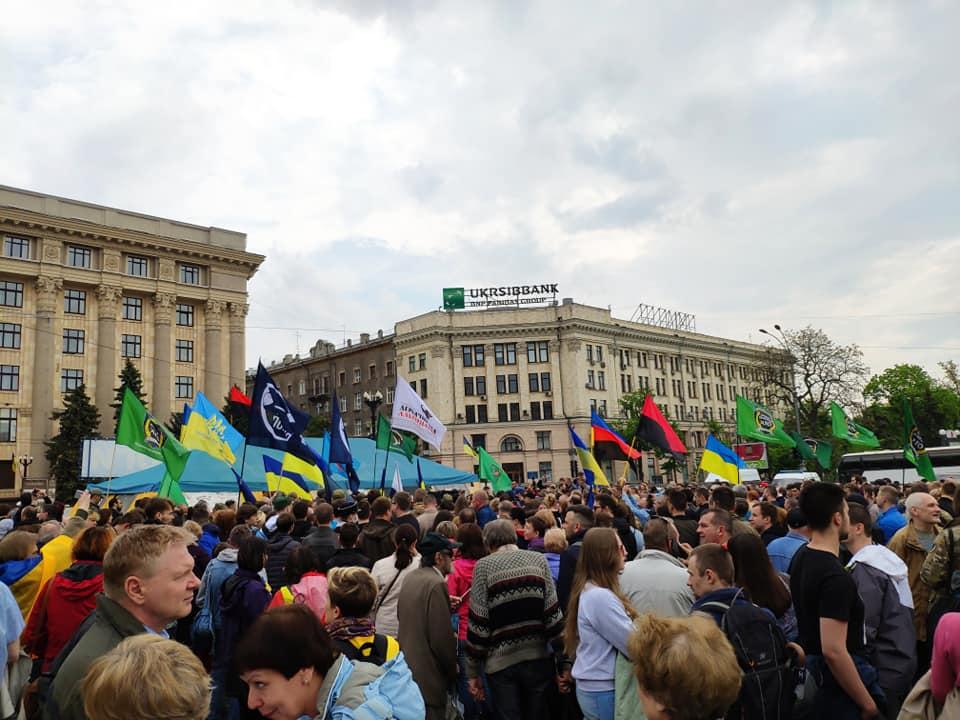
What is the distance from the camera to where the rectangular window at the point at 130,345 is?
53188mm

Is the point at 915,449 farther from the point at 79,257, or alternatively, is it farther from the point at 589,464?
the point at 79,257

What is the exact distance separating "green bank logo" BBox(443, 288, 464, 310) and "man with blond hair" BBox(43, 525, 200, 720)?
72.1m

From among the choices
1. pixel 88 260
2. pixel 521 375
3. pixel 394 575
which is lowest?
pixel 394 575

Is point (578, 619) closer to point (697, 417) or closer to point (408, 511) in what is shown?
point (408, 511)

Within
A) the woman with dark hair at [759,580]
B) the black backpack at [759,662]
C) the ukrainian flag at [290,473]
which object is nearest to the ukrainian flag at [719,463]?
the ukrainian flag at [290,473]

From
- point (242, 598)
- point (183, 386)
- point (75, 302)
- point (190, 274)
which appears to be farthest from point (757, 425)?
point (75, 302)

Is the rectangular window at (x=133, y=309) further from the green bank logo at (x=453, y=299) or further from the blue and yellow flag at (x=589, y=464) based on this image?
the blue and yellow flag at (x=589, y=464)

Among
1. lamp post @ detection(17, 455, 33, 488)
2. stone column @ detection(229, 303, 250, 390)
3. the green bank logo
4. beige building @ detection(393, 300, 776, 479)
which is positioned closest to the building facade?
beige building @ detection(393, 300, 776, 479)

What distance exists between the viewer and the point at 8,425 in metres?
47.6

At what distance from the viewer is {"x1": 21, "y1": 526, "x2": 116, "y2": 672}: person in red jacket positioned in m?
5.60

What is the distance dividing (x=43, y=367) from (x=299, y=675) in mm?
55069

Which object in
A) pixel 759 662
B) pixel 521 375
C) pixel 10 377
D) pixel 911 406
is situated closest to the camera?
pixel 759 662

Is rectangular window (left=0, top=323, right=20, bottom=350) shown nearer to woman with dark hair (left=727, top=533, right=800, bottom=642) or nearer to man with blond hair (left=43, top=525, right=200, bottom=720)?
man with blond hair (left=43, top=525, right=200, bottom=720)

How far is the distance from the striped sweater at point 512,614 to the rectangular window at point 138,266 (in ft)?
182
